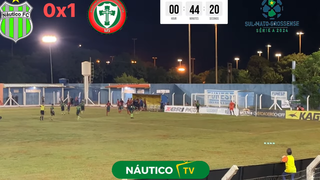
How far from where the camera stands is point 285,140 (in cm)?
2352

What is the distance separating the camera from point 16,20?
38.6 m

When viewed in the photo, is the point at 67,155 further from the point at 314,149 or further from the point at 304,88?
the point at 304,88

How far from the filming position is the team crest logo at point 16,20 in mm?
37625

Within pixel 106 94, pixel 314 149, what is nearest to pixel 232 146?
pixel 314 149

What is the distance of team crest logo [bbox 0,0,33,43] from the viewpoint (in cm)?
3762

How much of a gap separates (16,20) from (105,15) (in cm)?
1015

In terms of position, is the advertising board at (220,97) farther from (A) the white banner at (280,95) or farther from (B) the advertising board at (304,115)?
(B) the advertising board at (304,115)

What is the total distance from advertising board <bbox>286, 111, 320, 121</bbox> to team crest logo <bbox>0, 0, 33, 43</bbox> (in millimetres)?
25659

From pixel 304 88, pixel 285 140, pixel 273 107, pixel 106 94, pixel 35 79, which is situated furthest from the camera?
pixel 35 79

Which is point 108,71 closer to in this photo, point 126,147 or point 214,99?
point 214,99

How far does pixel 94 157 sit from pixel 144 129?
1224cm

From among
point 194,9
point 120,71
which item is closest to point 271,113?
point 194,9

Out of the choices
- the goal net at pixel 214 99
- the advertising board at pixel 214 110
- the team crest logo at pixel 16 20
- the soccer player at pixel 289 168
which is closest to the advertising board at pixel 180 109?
the advertising board at pixel 214 110
